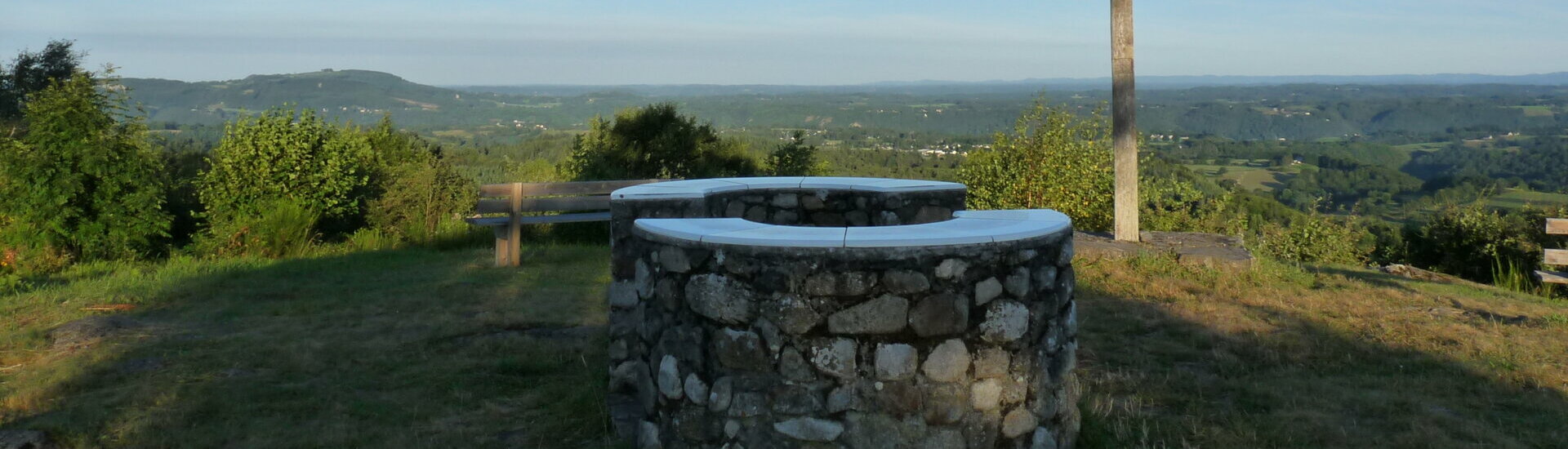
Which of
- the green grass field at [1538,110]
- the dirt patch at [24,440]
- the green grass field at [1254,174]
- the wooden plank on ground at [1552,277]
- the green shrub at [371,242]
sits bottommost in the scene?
the green grass field at [1254,174]

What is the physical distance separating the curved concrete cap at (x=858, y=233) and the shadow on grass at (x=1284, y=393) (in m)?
1.06

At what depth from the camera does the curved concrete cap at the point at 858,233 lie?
144 inches

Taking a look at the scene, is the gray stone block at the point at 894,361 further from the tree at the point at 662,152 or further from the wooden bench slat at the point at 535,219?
the tree at the point at 662,152

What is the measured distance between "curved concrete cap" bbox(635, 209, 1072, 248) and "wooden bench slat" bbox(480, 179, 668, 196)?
6.04m

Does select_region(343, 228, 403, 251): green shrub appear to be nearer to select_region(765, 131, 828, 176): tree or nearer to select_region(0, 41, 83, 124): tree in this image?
select_region(765, 131, 828, 176): tree

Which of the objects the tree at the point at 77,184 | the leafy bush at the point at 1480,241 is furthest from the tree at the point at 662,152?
the leafy bush at the point at 1480,241

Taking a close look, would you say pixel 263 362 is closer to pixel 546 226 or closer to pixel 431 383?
pixel 431 383

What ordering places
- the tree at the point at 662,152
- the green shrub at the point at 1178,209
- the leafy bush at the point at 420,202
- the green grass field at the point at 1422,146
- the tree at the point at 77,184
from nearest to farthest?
1. the tree at the point at 77,184
2. the leafy bush at the point at 420,202
3. the tree at the point at 662,152
4. the green shrub at the point at 1178,209
5. the green grass field at the point at 1422,146

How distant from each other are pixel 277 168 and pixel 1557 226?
1387 centimetres

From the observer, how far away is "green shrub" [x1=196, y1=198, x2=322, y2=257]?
11500 mm

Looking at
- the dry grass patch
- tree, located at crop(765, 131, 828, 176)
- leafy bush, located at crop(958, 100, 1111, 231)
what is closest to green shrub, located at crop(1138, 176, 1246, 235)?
leafy bush, located at crop(958, 100, 1111, 231)

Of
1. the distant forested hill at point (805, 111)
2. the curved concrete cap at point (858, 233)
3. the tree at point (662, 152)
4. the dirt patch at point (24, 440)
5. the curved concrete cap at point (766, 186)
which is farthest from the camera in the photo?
the distant forested hill at point (805, 111)

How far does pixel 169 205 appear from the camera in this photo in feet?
49.1

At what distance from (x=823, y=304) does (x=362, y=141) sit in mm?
14132
